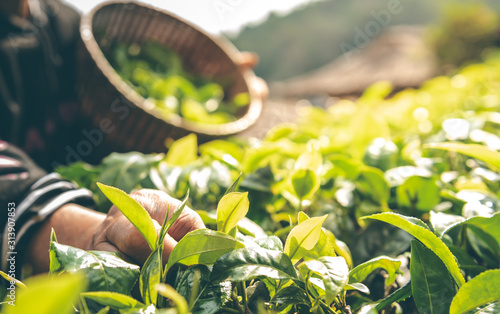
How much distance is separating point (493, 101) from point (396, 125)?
0.21 m

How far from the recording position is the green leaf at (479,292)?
272 mm

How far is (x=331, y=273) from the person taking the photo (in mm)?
262

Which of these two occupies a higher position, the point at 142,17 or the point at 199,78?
the point at 142,17

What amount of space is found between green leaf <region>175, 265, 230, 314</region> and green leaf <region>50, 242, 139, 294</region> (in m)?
0.04

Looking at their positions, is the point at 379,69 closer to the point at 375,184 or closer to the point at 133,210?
the point at 375,184

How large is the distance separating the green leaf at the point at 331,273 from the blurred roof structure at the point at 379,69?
3536mm

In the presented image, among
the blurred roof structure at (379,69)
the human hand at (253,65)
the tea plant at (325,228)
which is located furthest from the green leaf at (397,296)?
the blurred roof structure at (379,69)

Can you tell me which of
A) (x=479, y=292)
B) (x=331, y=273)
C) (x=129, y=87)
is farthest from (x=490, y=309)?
(x=129, y=87)

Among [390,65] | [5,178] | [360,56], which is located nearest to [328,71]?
[360,56]

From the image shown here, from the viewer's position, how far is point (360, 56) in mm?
6230

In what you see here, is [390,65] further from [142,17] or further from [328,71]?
[142,17]

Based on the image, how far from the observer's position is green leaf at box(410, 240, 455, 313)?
11.9 inches

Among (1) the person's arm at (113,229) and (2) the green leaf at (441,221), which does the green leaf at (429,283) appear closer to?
(2) the green leaf at (441,221)

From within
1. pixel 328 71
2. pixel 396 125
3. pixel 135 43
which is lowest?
pixel 328 71
